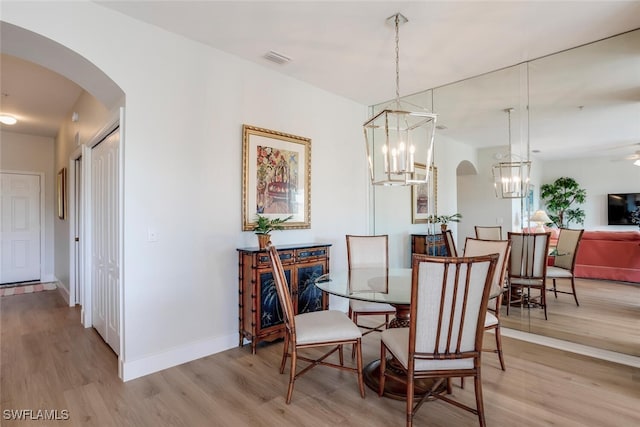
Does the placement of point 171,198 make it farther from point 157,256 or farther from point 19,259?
point 19,259

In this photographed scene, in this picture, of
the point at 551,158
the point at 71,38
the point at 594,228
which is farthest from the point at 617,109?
the point at 71,38

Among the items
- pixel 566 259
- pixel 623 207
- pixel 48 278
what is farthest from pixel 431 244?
pixel 48 278

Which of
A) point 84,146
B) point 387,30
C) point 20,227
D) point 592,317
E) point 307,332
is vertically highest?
point 387,30

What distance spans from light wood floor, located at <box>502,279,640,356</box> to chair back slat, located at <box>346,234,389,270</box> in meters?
1.51

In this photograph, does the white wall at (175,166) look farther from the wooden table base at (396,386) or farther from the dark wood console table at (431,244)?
the dark wood console table at (431,244)

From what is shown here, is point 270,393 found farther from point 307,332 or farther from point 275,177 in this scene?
point 275,177

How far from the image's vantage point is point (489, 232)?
3646 mm

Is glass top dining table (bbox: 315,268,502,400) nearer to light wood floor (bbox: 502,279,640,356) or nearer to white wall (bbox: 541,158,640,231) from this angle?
light wood floor (bbox: 502,279,640,356)

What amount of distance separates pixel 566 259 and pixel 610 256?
463mm

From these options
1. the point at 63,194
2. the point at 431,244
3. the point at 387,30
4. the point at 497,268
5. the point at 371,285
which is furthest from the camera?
the point at 63,194

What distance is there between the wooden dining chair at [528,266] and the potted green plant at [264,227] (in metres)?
2.50

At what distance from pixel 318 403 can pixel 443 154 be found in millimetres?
3406

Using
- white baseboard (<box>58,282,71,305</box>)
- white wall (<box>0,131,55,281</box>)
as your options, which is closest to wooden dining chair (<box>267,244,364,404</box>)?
white baseboard (<box>58,282,71,305</box>)

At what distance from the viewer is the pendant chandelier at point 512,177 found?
3484mm
